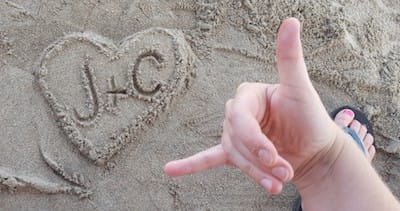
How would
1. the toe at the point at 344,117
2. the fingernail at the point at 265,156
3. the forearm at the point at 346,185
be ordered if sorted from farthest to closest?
the toe at the point at 344,117, the forearm at the point at 346,185, the fingernail at the point at 265,156

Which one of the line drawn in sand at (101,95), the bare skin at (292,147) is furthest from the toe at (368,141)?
the line drawn in sand at (101,95)

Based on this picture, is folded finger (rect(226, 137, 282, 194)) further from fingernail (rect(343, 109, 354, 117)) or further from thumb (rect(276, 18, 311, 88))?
fingernail (rect(343, 109, 354, 117))

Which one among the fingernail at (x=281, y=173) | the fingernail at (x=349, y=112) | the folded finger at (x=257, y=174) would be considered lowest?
the fingernail at (x=349, y=112)

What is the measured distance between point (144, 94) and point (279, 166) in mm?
734

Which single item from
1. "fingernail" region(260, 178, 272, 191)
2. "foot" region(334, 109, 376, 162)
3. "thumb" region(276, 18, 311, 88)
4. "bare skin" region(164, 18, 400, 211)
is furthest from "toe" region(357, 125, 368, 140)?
"fingernail" region(260, 178, 272, 191)

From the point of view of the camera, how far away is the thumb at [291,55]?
1048 mm

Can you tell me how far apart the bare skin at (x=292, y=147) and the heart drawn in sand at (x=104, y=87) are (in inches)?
19.1

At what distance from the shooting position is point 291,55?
1.09 m

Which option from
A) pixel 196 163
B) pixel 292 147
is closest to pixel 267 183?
pixel 196 163

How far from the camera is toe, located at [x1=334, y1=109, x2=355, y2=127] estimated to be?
6.00ft

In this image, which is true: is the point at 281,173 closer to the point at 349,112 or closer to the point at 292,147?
the point at 292,147

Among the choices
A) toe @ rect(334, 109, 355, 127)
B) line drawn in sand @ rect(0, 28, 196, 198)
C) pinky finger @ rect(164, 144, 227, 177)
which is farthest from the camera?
toe @ rect(334, 109, 355, 127)

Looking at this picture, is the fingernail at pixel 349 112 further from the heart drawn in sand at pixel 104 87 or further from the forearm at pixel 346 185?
the heart drawn in sand at pixel 104 87

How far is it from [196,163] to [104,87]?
24.4 inches
